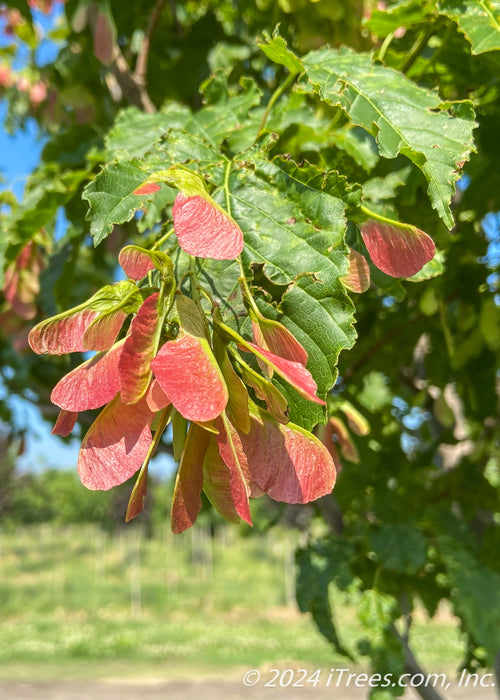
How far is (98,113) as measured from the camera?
179 centimetres

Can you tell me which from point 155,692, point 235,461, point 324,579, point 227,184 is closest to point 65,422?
point 235,461

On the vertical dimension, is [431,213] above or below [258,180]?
below

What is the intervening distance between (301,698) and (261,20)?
8926 millimetres

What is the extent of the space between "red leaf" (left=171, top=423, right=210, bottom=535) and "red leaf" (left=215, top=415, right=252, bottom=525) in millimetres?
41

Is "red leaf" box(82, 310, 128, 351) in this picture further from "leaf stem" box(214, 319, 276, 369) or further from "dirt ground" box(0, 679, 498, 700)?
"dirt ground" box(0, 679, 498, 700)

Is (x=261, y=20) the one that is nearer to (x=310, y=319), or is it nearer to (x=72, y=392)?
(x=310, y=319)

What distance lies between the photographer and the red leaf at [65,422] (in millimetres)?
556

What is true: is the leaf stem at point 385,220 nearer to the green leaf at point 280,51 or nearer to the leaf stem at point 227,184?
the leaf stem at point 227,184

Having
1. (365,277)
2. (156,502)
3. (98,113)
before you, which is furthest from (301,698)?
(156,502)

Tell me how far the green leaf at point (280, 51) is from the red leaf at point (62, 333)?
414mm

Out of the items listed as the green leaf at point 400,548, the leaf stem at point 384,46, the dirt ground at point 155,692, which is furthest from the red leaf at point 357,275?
the dirt ground at point 155,692

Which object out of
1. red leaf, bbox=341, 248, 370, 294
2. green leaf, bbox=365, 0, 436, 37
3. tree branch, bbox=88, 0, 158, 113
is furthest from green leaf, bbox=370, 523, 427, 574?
tree branch, bbox=88, 0, 158, 113

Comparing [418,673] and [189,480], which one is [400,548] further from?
[189,480]

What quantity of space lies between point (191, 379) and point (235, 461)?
A: 0.06 m
